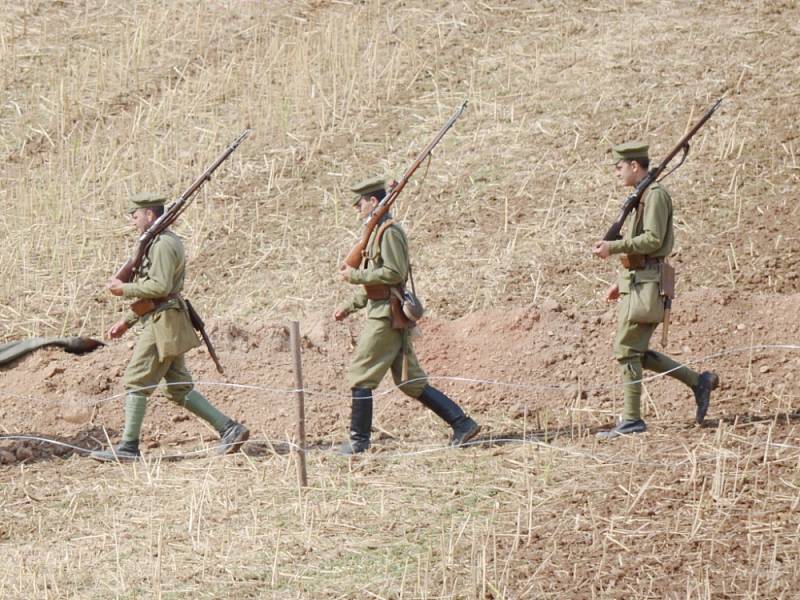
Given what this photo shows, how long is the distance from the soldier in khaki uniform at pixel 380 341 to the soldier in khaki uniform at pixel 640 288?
1.01 meters

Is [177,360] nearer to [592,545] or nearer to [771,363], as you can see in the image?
[592,545]

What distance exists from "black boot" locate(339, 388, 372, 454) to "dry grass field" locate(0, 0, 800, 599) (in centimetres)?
16

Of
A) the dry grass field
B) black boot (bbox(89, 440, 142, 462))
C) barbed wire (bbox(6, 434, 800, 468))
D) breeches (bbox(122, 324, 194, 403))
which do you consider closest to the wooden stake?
barbed wire (bbox(6, 434, 800, 468))

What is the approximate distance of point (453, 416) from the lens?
30.7ft

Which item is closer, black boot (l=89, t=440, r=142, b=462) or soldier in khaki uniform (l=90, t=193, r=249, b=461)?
soldier in khaki uniform (l=90, t=193, r=249, b=461)

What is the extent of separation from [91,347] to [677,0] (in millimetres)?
9162

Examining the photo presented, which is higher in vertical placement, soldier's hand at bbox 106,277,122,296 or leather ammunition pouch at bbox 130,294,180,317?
soldier's hand at bbox 106,277,122,296

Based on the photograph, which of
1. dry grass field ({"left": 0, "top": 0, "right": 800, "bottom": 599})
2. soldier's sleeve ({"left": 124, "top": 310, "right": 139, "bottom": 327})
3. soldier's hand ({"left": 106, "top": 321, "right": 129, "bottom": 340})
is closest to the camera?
dry grass field ({"left": 0, "top": 0, "right": 800, "bottom": 599})

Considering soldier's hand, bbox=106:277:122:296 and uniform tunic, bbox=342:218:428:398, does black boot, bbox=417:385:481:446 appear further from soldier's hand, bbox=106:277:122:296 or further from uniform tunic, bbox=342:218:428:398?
soldier's hand, bbox=106:277:122:296

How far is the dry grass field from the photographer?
7574 millimetres

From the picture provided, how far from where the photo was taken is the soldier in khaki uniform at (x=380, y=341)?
30.0 feet

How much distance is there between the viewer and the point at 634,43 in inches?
651

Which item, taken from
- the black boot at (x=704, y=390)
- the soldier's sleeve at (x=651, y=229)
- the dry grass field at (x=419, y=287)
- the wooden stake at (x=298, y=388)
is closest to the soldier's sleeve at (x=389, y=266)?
the dry grass field at (x=419, y=287)

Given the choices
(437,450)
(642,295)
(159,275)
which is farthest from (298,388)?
(642,295)
